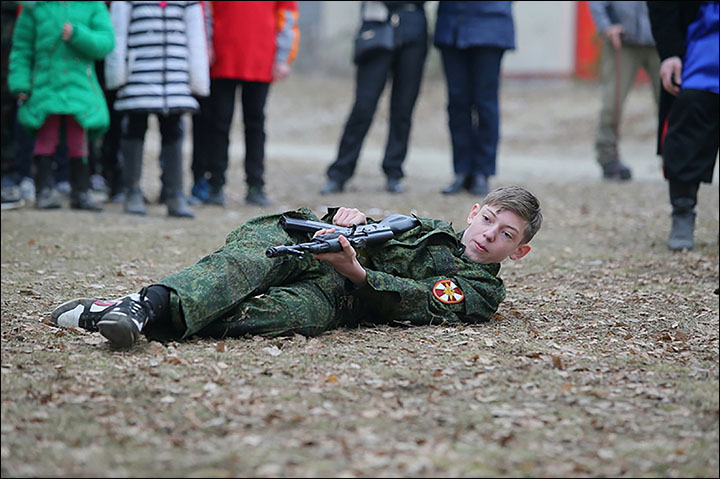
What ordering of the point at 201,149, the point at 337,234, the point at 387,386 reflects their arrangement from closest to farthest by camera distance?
Answer: the point at 387,386 < the point at 337,234 < the point at 201,149

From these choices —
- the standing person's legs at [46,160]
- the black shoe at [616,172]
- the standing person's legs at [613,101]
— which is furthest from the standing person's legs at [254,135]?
the black shoe at [616,172]

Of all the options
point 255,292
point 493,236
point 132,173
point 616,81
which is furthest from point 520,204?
point 616,81

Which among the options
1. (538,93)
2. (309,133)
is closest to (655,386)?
(309,133)

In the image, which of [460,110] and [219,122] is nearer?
[219,122]

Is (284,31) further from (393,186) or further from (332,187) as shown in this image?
(393,186)

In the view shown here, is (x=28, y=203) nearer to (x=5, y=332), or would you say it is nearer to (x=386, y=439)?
(x=5, y=332)

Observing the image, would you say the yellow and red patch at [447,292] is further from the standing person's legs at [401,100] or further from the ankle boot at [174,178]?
the standing person's legs at [401,100]

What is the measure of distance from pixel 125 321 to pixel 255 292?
22.2 inches

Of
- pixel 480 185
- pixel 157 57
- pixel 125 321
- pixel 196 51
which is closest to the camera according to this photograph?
pixel 125 321

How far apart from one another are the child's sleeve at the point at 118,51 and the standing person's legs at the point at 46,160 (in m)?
0.50

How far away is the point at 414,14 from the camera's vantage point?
8.67 metres

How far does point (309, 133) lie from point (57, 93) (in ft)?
34.1

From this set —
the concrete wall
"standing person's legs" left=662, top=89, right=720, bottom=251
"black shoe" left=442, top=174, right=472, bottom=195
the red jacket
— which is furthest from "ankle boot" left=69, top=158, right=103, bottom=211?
the concrete wall

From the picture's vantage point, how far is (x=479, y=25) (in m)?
8.41
